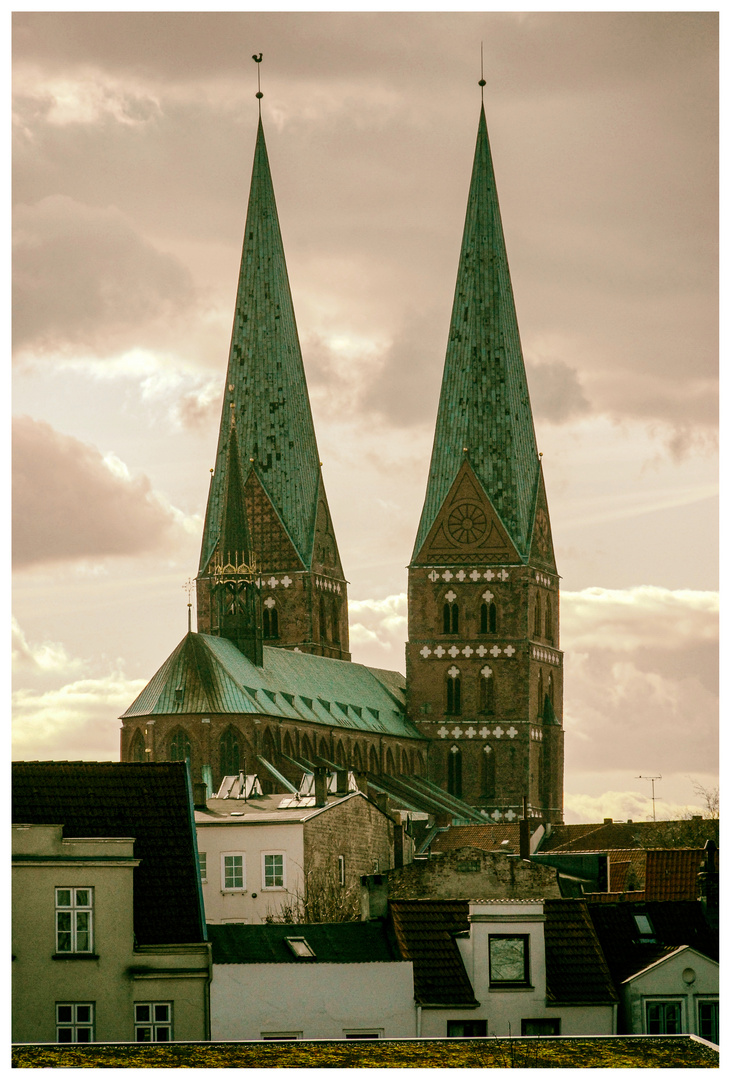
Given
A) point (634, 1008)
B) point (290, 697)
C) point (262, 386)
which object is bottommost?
point (634, 1008)

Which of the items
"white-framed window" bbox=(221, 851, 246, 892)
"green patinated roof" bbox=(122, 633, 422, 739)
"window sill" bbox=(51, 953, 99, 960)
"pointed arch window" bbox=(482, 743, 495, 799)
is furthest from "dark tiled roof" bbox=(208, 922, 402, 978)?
"pointed arch window" bbox=(482, 743, 495, 799)

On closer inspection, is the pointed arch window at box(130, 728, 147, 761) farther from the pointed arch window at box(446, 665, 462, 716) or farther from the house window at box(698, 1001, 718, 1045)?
the house window at box(698, 1001, 718, 1045)

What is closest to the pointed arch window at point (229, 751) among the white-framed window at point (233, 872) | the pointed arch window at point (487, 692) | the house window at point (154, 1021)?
the pointed arch window at point (487, 692)

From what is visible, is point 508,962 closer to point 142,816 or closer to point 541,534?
point 142,816

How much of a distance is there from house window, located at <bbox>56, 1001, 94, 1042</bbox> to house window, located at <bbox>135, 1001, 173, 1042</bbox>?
69 cm

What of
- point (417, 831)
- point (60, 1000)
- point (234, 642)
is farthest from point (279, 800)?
point (60, 1000)

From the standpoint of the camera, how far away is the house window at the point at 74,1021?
36188mm

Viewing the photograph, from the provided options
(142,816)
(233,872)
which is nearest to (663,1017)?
(142,816)

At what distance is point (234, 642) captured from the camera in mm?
113812

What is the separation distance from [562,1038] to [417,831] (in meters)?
67.2

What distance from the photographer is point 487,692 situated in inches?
4921

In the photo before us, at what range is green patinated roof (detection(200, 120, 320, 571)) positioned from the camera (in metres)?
126

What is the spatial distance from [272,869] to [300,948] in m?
24.8

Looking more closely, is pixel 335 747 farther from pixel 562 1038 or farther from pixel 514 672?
pixel 562 1038
